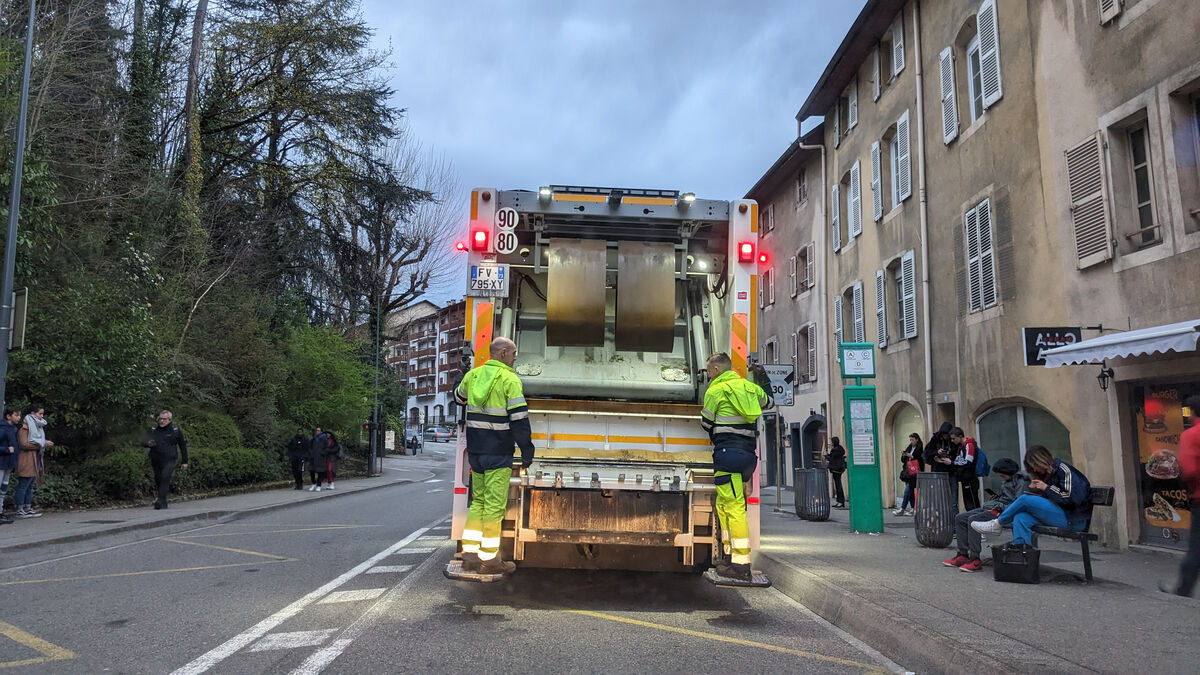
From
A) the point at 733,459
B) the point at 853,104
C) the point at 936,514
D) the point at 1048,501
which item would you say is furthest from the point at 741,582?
the point at 853,104

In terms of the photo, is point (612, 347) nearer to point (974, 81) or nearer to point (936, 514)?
point (936, 514)

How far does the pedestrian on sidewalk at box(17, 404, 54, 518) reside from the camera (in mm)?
12328

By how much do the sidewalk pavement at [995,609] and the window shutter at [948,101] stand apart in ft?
25.6

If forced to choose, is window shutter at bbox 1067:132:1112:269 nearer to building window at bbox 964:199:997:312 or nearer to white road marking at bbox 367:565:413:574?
building window at bbox 964:199:997:312

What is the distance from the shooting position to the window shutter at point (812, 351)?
23864 mm

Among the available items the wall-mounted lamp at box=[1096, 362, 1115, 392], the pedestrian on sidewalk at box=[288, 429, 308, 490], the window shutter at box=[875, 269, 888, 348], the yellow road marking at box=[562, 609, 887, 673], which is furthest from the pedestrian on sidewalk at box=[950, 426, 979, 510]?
the pedestrian on sidewalk at box=[288, 429, 308, 490]

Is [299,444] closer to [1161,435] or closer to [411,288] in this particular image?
[411,288]

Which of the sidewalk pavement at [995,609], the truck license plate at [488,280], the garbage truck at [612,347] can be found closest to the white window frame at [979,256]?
the sidewalk pavement at [995,609]

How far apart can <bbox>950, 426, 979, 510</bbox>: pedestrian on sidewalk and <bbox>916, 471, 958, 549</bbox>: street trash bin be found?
208 cm

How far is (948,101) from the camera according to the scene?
50.8 feet

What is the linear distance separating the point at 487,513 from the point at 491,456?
15.4 inches

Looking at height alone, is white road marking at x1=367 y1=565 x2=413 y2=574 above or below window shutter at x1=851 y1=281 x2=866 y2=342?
below

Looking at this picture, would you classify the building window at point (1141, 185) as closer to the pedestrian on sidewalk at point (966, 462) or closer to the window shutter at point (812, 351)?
the pedestrian on sidewalk at point (966, 462)

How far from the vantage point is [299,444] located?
71.7 ft
